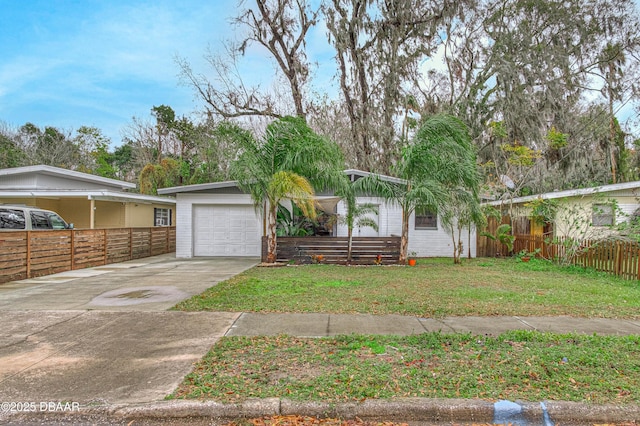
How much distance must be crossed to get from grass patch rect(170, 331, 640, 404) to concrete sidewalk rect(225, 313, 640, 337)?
1.16ft

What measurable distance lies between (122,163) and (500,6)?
32497 mm

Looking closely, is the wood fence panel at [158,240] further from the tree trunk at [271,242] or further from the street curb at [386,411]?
the street curb at [386,411]

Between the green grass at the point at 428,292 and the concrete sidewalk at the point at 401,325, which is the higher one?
the green grass at the point at 428,292

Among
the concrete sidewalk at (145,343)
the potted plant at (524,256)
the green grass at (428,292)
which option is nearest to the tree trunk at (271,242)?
the green grass at (428,292)

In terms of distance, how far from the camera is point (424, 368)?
3.91 meters

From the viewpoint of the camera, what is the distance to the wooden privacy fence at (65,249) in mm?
9250

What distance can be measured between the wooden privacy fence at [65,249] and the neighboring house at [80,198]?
5.25 ft

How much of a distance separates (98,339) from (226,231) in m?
10.7

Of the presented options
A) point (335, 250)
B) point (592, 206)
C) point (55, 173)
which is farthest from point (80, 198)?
point (592, 206)

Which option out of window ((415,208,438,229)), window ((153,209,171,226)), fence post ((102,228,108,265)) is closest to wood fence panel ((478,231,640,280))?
window ((415,208,438,229))

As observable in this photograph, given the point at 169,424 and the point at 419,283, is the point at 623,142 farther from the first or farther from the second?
the point at 169,424

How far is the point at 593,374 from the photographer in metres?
3.77

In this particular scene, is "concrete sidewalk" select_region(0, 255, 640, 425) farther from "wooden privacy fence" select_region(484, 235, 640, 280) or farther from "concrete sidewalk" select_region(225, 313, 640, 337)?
"wooden privacy fence" select_region(484, 235, 640, 280)

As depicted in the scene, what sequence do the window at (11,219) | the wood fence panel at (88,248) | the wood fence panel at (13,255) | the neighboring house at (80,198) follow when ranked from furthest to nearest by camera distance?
the neighboring house at (80,198) → the wood fence panel at (88,248) → the window at (11,219) → the wood fence panel at (13,255)
